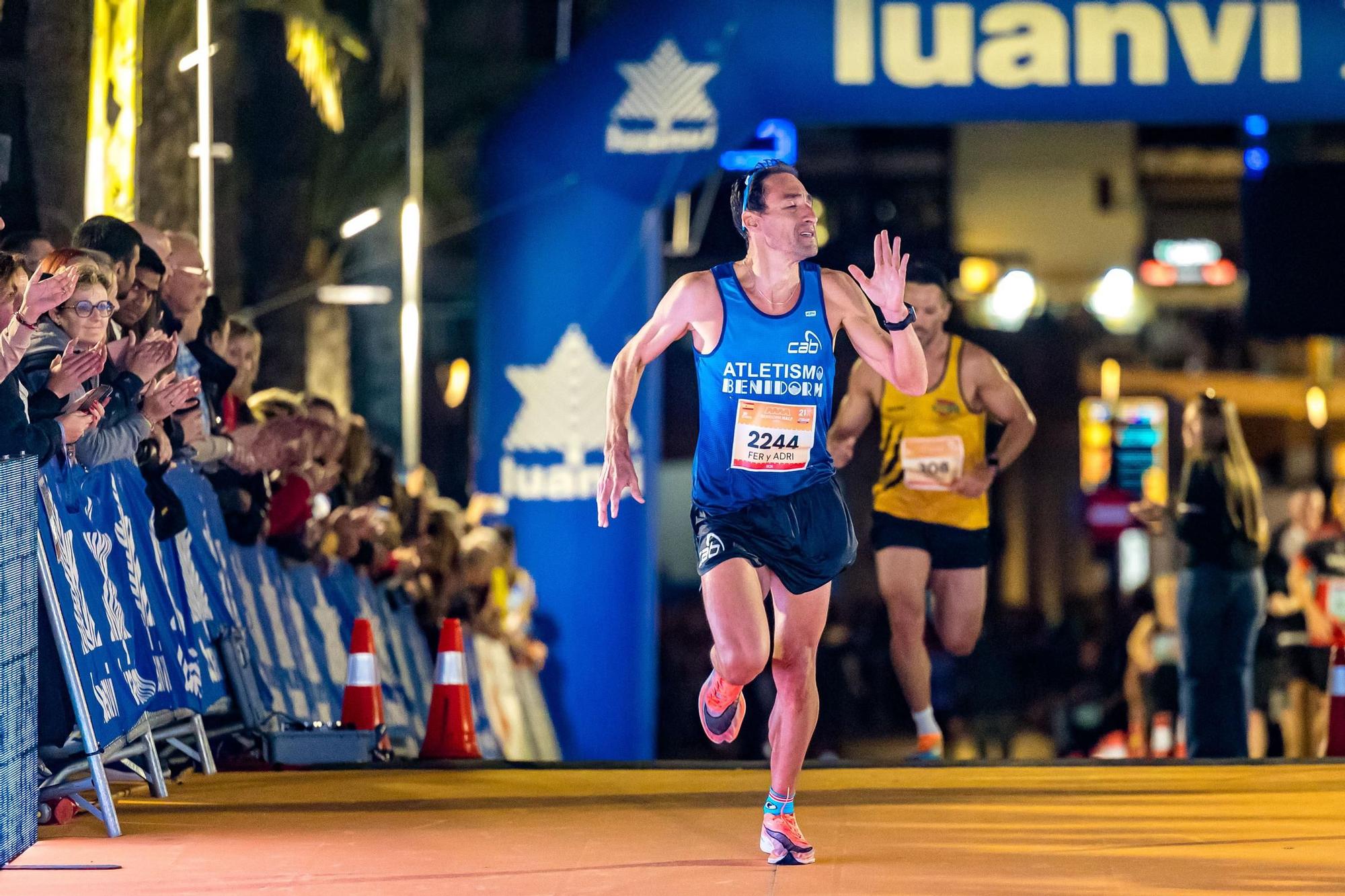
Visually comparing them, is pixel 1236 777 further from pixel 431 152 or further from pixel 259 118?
pixel 431 152

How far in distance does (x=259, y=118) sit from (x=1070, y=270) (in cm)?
3024

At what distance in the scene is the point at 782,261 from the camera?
22.6ft

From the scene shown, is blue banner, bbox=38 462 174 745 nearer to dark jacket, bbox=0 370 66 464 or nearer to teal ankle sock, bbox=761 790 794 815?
dark jacket, bbox=0 370 66 464

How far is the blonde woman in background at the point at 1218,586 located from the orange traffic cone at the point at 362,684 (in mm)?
4317

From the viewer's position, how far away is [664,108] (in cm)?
1275

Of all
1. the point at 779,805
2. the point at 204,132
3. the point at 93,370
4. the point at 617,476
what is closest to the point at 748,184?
the point at 617,476

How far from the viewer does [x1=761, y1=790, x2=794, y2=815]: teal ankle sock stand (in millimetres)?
6711

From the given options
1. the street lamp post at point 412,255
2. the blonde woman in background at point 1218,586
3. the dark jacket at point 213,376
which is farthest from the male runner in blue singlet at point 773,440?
the street lamp post at point 412,255

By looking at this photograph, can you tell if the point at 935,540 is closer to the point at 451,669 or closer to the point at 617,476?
the point at 451,669

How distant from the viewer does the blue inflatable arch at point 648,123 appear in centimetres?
1211

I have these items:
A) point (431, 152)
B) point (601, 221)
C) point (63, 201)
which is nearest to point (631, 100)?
point (601, 221)

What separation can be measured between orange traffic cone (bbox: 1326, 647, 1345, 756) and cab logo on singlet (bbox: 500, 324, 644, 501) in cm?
404

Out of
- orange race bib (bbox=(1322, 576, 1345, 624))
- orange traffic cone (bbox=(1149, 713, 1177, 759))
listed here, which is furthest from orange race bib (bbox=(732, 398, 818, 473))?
orange traffic cone (bbox=(1149, 713, 1177, 759))

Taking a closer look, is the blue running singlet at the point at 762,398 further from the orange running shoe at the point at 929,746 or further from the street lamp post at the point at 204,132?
the street lamp post at the point at 204,132
